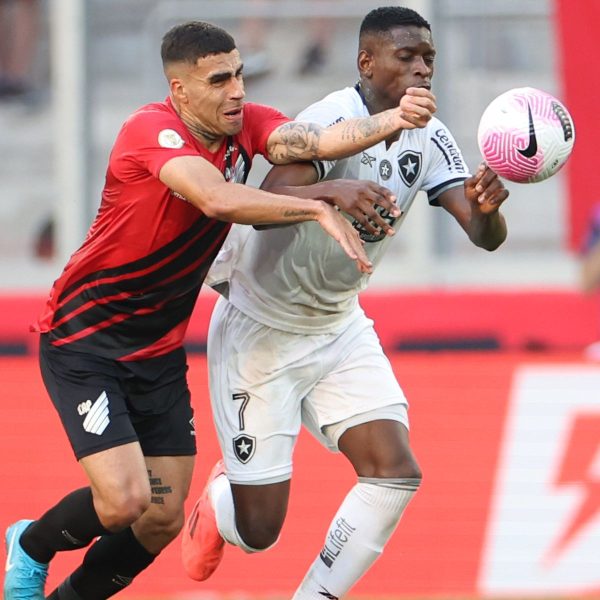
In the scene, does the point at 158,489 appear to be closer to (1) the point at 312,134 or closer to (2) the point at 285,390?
(2) the point at 285,390

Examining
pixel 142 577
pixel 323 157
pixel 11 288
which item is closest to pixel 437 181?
pixel 323 157

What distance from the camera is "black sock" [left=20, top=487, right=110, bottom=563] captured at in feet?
17.0

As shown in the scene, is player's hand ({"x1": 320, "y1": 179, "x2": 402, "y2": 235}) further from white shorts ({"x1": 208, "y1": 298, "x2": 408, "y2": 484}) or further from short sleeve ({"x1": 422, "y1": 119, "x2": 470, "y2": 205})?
white shorts ({"x1": 208, "y1": 298, "x2": 408, "y2": 484})

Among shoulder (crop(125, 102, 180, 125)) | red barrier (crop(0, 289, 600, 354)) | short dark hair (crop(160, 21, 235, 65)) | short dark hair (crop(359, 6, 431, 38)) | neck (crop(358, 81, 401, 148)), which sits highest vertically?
short dark hair (crop(359, 6, 431, 38))

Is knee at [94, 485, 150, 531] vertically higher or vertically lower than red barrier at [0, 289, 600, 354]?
lower

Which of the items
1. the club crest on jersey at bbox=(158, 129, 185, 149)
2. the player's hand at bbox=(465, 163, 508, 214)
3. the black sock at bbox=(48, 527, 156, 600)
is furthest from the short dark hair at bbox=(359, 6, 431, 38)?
the black sock at bbox=(48, 527, 156, 600)

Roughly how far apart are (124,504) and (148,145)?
1.24 meters

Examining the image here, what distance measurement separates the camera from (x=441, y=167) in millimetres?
5426

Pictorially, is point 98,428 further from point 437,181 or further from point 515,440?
point 515,440

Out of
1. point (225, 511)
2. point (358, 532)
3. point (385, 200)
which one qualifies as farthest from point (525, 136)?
point (225, 511)

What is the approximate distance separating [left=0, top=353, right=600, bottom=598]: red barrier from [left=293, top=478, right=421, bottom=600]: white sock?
1.58 m

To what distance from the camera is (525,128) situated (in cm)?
466

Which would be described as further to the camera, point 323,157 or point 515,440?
point 515,440

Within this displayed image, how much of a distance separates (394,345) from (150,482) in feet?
8.35
